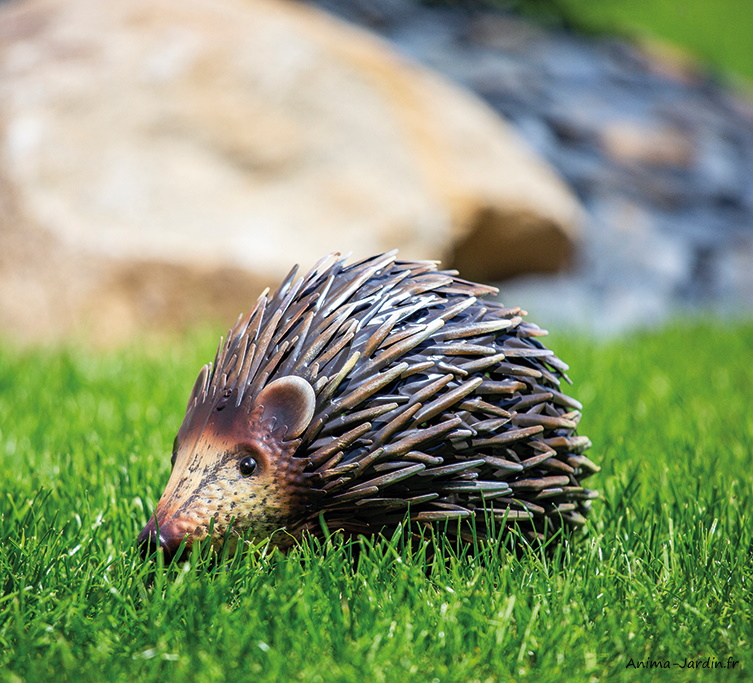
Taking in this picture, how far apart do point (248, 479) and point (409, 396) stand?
43cm

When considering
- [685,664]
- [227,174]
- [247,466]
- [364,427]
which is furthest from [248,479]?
[227,174]

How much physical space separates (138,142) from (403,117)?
2.08 meters

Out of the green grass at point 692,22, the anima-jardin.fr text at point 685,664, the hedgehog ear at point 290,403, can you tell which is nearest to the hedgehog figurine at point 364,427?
the hedgehog ear at point 290,403

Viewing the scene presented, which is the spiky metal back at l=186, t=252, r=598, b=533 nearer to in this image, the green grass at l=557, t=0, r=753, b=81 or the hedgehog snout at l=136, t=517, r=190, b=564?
the hedgehog snout at l=136, t=517, r=190, b=564

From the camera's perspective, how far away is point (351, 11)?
40.3 ft

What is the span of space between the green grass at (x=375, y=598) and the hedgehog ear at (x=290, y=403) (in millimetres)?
309

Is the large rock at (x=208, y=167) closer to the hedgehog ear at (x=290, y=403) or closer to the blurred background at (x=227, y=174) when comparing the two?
the blurred background at (x=227, y=174)

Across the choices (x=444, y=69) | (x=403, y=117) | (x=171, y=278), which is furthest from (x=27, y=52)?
(x=444, y=69)

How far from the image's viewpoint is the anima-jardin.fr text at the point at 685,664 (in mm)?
1753

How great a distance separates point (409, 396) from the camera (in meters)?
1.94

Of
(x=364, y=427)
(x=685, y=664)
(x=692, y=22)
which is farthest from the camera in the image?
(x=692, y=22)

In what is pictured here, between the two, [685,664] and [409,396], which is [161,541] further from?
[685,664]

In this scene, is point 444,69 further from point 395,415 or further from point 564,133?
point 395,415

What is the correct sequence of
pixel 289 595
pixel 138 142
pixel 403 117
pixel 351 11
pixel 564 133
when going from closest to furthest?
pixel 289 595, pixel 138 142, pixel 403 117, pixel 564 133, pixel 351 11
